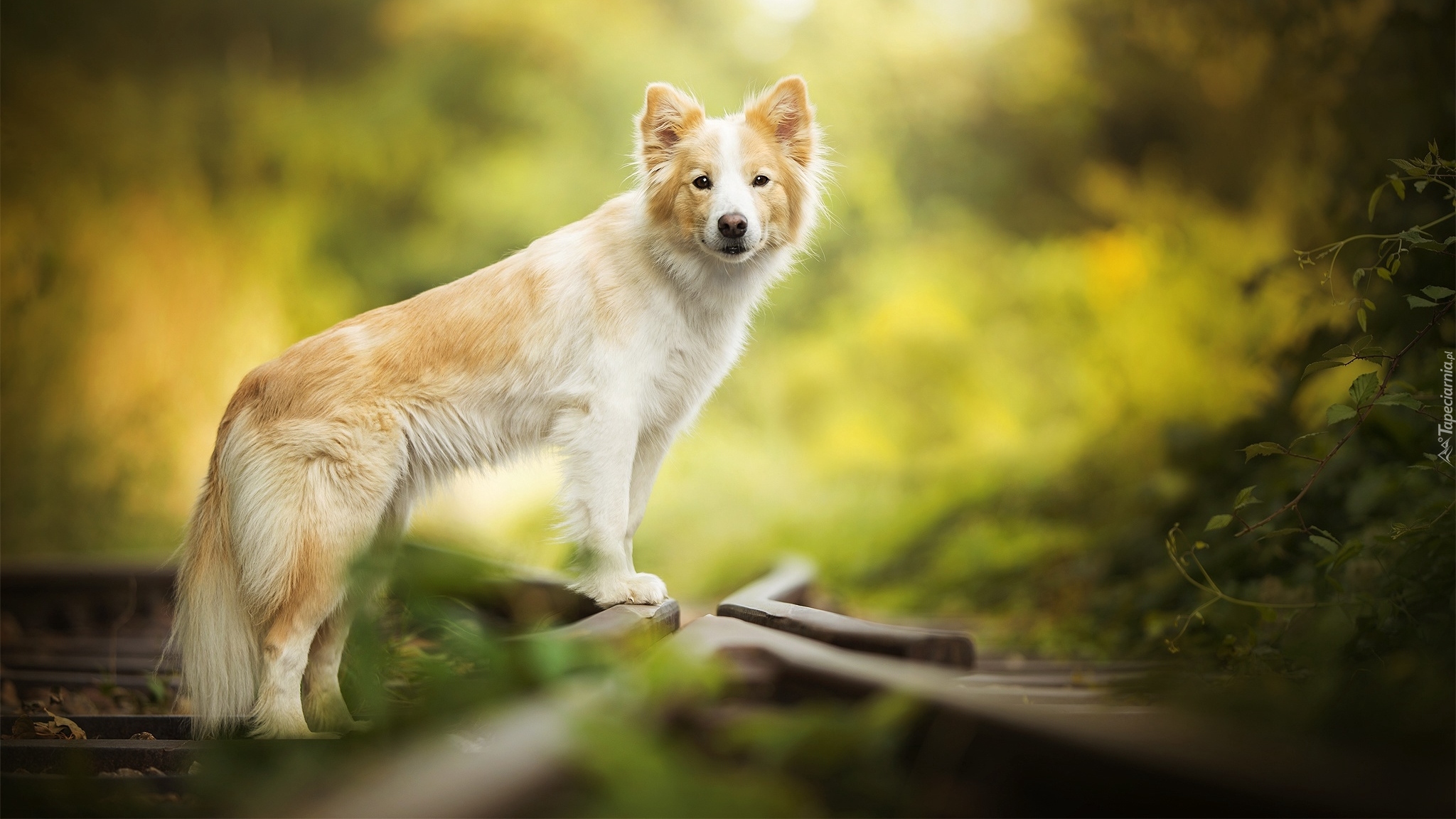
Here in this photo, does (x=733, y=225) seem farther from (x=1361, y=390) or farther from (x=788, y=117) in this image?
A: (x=1361, y=390)

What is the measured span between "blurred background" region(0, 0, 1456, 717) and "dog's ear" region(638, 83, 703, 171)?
3.40 meters

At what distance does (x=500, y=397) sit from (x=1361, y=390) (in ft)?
6.40

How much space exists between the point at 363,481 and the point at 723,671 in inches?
60.7

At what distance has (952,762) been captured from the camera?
1047 mm

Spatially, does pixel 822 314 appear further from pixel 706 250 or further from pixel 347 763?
pixel 347 763

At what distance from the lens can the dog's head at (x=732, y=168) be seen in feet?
8.57

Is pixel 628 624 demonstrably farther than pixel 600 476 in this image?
No

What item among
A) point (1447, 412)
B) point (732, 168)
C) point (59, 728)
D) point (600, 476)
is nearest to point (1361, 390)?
point (1447, 412)

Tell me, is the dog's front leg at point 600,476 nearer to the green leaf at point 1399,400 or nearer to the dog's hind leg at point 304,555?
the dog's hind leg at point 304,555

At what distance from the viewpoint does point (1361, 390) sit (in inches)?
73.4

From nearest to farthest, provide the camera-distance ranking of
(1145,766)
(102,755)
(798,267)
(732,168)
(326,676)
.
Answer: (1145,766)
(102,755)
(326,676)
(732,168)
(798,267)

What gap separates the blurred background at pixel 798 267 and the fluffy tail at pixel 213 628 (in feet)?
12.3

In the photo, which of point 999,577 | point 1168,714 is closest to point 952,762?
point 1168,714

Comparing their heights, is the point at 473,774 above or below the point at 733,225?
below
